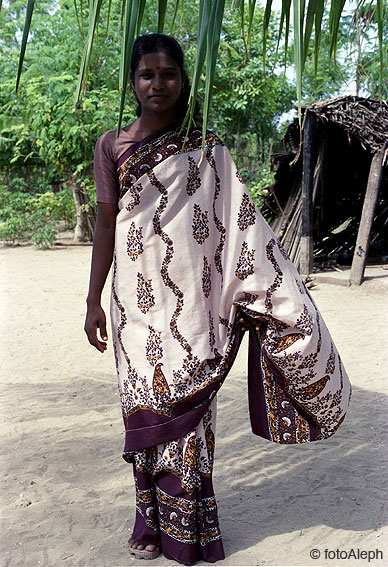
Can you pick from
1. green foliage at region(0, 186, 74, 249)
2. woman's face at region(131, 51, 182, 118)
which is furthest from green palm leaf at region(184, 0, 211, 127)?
green foliage at region(0, 186, 74, 249)

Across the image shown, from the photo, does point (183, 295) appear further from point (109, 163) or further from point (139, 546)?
point (139, 546)

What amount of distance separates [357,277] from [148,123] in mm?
6466

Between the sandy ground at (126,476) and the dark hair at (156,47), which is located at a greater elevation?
the dark hair at (156,47)

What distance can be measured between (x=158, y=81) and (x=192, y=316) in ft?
2.52

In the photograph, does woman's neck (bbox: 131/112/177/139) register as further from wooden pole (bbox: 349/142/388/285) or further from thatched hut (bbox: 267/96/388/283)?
wooden pole (bbox: 349/142/388/285)

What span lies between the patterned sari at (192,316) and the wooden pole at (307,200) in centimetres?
649

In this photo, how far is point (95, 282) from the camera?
2141 mm

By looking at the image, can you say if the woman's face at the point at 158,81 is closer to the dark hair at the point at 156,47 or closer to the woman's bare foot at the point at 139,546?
the dark hair at the point at 156,47

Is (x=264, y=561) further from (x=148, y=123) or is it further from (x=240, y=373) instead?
(x=240, y=373)

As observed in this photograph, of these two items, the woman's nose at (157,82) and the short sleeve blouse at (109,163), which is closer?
the woman's nose at (157,82)

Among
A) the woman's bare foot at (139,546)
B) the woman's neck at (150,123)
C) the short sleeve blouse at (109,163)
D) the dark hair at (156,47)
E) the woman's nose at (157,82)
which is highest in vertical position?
the dark hair at (156,47)

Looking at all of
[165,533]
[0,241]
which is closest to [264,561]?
[165,533]

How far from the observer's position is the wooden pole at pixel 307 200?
823 centimetres

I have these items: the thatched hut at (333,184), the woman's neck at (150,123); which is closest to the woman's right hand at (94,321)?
the woman's neck at (150,123)
